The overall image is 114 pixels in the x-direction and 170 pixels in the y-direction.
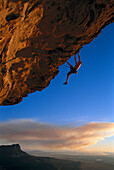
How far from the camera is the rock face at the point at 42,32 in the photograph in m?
3.94

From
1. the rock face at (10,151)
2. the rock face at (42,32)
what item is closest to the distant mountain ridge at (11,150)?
the rock face at (10,151)

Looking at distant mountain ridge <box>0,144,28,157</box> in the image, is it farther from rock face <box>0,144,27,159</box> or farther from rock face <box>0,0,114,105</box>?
rock face <box>0,0,114,105</box>

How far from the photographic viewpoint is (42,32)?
506 cm

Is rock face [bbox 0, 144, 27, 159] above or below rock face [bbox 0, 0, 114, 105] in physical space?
below

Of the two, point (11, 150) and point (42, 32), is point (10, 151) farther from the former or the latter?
point (42, 32)

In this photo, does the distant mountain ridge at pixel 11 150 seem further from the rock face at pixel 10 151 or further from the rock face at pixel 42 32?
the rock face at pixel 42 32

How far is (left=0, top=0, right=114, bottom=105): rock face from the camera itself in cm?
394

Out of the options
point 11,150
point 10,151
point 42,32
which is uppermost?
point 42,32

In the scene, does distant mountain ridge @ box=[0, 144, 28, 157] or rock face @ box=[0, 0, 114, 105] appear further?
distant mountain ridge @ box=[0, 144, 28, 157]

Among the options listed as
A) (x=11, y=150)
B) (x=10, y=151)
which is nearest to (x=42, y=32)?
(x=10, y=151)

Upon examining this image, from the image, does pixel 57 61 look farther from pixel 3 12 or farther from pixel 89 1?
pixel 3 12

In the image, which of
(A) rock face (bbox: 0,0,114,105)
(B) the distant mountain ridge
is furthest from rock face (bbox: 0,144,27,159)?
(A) rock face (bbox: 0,0,114,105)

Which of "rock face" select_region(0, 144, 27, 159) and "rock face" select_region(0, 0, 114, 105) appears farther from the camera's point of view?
"rock face" select_region(0, 144, 27, 159)

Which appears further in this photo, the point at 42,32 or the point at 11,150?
the point at 11,150
